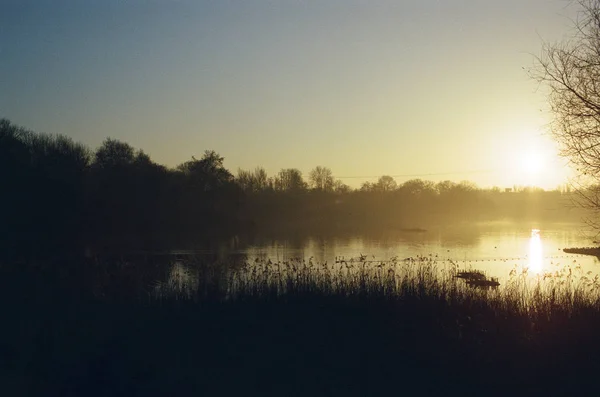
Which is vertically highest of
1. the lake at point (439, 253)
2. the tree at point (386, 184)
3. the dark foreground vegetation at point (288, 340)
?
the tree at point (386, 184)

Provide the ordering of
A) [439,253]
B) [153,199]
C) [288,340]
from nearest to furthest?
[288,340], [439,253], [153,199]

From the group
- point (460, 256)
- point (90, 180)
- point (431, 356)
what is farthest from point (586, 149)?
point (90, 180)

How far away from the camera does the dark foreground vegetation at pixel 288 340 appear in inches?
269

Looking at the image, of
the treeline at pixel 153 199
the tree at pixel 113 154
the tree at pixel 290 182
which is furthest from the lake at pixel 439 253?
the tree at pixel 290 182

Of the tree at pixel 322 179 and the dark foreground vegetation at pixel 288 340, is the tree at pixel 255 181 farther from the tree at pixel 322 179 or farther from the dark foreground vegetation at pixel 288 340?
the dark foreground vegetation at pixel 288 340

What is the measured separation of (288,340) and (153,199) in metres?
62.6

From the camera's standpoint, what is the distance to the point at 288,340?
332 inches

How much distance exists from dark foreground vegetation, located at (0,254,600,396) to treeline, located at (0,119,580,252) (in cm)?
685

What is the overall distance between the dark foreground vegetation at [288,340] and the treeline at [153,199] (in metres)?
6.85

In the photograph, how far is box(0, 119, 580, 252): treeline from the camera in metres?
43.7

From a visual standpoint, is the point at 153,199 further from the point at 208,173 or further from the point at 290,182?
the point at 290,182

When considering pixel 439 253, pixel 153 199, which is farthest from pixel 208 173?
pixel 439 253

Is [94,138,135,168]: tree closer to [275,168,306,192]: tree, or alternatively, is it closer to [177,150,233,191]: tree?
[177,150,233,191]: tree

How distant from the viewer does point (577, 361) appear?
759 centimetres
